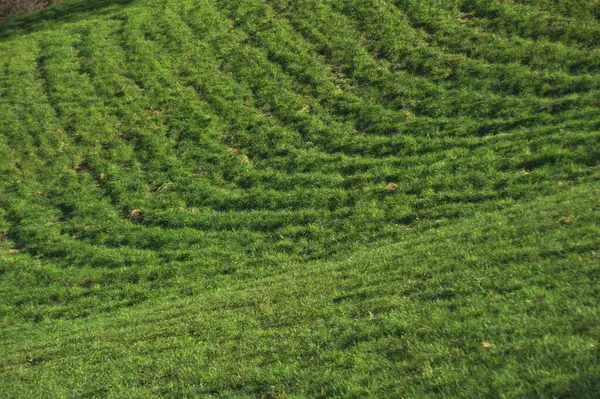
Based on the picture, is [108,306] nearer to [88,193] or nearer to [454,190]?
[88,193]

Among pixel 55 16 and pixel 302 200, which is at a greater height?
pixel 55 16

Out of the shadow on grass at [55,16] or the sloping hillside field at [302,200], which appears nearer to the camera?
the sloping hillside field at [302,200]

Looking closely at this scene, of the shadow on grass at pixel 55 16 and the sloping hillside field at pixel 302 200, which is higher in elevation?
the shadow on grass at pixel 55 16

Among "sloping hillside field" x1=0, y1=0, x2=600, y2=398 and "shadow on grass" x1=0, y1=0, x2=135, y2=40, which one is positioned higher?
"shadow on grass" x1=0, y1=0, x2=135, y2=40

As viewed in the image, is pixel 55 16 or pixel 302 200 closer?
pixel 302 200
